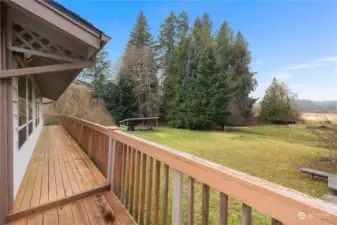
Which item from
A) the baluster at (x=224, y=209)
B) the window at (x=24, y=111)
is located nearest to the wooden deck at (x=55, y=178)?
the window at (x=24, y=111)

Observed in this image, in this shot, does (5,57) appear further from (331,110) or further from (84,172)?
(331,110)

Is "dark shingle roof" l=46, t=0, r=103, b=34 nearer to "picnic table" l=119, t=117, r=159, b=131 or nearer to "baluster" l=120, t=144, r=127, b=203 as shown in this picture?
"baluster" l=120, t=144, r=127, b=203

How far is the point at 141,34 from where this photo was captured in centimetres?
2572

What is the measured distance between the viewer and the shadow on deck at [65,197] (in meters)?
2.23

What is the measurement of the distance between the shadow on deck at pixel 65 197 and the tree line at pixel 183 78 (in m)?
15.4

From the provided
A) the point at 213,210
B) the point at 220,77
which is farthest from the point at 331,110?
the point at 220,77

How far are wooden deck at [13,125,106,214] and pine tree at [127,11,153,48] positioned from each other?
2312cm

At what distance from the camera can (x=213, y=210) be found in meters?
3.36

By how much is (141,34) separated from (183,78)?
968 centimetres

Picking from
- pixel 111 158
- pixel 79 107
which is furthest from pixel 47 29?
pixel 79 107

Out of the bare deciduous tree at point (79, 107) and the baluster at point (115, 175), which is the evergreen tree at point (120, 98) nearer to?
the bare deciduous tree at point (79, 107)

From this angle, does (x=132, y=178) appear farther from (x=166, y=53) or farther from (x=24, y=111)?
(x=166, y=53)

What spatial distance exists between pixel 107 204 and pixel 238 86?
23245mm

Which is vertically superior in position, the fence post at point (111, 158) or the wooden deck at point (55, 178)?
the fence post at point (111, 158)
